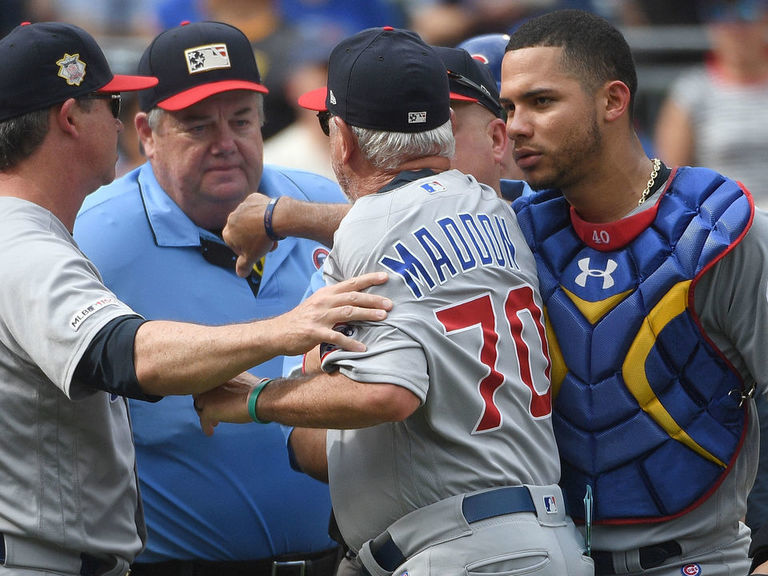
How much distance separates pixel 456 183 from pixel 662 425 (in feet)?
2.74

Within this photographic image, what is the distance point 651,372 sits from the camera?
2.98 m

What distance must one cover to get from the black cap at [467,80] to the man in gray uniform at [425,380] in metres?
0.65

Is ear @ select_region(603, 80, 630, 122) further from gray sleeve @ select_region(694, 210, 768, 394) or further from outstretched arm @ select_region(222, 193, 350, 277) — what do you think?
outstretched arm @ select_region(222, 193, 350, 277)

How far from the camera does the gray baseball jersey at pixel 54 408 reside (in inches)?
111

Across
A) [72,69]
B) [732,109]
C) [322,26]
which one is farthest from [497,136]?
[322,26]

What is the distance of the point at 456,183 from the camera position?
2.92 meters

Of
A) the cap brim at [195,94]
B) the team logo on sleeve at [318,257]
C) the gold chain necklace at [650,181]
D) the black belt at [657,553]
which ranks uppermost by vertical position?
the gold chain necklace at [650,181]

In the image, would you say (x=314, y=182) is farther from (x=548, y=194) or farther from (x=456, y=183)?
(x=456, y=183)

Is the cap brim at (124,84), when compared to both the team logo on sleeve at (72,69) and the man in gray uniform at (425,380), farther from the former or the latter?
the man in gray uniform at (425,380)

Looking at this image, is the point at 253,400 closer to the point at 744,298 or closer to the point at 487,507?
the point at 487,507

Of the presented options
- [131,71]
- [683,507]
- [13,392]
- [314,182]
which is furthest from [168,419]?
[131,71]

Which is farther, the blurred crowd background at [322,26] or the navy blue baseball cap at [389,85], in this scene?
the blurred crowd background at [322,26]

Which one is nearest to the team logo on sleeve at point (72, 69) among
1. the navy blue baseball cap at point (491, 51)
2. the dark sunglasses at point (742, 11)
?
the navy blue baseball cap at point (491, 51)

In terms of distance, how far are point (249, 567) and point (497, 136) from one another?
66.8 inches
